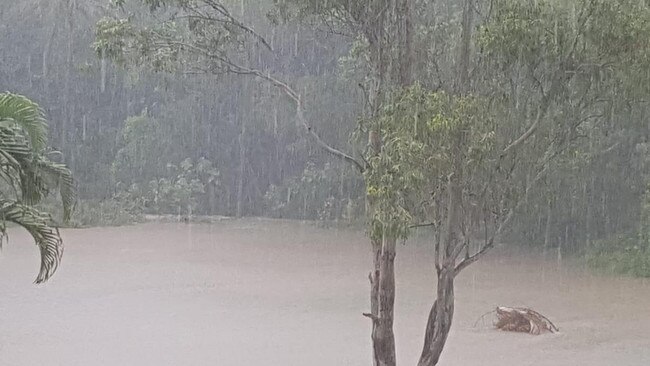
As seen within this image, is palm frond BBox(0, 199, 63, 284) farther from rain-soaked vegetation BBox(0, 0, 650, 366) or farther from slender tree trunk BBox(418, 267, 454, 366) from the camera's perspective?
slender tree trunk BBox(418, 267, 454, 366)

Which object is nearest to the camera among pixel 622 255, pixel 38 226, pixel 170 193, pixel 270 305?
pixel 38 226

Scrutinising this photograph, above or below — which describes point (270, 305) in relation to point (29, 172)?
below

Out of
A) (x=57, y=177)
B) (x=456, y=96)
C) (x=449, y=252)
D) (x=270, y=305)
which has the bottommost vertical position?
(x=270, y=305)

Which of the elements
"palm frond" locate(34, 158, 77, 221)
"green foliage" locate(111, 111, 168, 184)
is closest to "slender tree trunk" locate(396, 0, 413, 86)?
"palm frond" locate(34, 158, 77, 221)

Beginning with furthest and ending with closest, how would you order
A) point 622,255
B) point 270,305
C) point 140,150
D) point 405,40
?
point 140,150, point 622,255, point 270,305, point 405,40

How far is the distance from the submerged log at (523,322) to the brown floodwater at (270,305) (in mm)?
96

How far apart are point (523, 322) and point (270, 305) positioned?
9.23ft

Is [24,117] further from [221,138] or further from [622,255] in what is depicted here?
[221,138]

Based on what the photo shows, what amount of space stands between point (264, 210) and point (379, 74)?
13583 mm

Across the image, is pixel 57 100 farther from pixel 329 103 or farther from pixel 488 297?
pixel 488 297

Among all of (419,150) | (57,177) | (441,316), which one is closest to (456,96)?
(419,150)

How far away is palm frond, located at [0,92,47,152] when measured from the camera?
15.6ft

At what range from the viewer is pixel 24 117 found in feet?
15.7

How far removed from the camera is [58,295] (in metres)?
11.1
